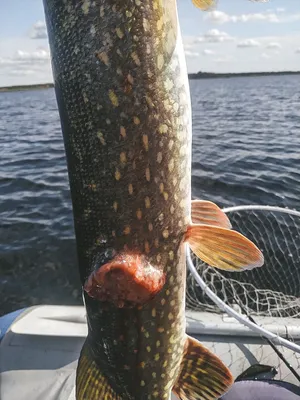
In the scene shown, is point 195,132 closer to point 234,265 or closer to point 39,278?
point 39,278

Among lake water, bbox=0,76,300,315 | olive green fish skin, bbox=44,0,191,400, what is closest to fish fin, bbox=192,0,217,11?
olive green fish skin, bbox=44,0,191,400

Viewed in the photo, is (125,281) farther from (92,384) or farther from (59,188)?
(59,188)

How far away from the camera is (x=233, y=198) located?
35.0ft

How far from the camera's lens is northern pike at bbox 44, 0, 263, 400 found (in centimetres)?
168

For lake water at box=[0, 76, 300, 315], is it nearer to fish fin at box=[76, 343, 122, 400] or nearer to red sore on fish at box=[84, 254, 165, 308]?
fish fin at box=[76, 343, 122, 400]

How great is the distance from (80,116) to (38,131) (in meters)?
23.6

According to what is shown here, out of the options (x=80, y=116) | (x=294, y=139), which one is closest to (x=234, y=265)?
(x=80, y=116)

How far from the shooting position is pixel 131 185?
Result: 180cm

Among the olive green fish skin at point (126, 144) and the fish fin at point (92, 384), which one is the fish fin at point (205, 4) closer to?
the olive green fish skin at point (126, 144)

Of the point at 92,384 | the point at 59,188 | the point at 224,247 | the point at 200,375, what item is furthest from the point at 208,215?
the point at 59,188

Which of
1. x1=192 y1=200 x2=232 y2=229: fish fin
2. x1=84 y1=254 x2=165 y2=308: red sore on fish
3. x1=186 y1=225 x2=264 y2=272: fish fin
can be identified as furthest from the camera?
x1=192 y1=200 x2=232 y2=229: fish fin

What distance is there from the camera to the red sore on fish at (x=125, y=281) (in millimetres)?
1781

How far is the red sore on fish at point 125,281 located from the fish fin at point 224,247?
0.23 meters

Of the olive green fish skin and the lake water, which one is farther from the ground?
the olive green fish skin
